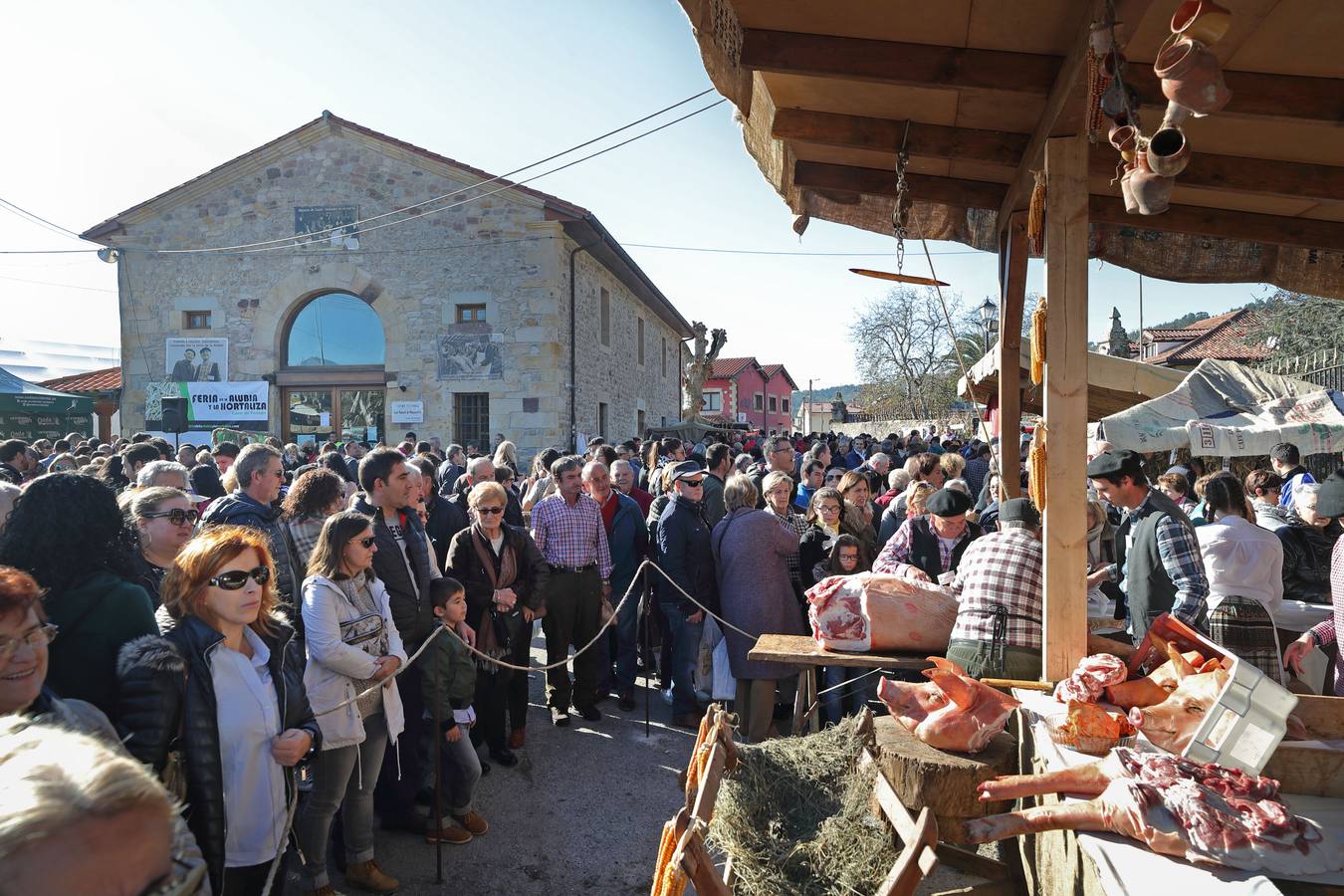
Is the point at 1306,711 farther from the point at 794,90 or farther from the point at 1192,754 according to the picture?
the point at 794,90

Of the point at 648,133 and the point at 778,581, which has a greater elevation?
the point at 648,133

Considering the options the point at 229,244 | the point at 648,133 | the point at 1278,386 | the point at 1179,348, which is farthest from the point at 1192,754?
the point at 1179,348

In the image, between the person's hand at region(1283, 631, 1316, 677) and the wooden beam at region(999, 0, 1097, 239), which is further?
the person's hand at region(1283, 631, 1316, 677)

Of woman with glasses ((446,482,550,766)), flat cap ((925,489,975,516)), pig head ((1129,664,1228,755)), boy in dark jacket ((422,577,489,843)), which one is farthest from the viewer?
woman with glasses ((446,482,550,766))

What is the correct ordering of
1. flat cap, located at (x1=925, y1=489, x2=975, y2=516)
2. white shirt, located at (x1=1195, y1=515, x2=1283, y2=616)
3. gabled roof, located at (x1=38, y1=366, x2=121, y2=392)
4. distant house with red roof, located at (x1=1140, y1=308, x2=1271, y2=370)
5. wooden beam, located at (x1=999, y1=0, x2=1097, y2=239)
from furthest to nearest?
1. distant house with red roof, located at (x1=1140, y1=308, x2=1271, y2=370)
2. gabled roof, located at (x1=38, y1=366, x2=121, y2=392)
3. flat cap, located at (x1=925, y1=489, x2=975, y2=516)
4. white shirt, located at (x1=1195, y1=515, x2=1283, y2=616)
5. wooden beam, located at (x1=999, y1=0, x2=1097, y2=239)

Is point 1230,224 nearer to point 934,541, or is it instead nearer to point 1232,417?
point 934,541

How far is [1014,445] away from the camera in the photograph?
5.24 meters

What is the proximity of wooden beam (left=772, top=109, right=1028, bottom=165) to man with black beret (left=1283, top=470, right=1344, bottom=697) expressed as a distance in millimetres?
2593

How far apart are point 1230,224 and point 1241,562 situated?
1.97m

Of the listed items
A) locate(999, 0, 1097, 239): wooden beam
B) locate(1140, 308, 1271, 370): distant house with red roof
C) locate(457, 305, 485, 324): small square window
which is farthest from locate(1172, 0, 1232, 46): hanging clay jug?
locate(1140, 308, 1271, 370): distant house with red roof

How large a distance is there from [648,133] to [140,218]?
49.4ft

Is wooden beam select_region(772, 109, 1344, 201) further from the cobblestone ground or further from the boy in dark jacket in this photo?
the cobblestone ground

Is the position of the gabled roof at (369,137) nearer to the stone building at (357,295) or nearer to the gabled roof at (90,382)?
the stone building at (357,295)

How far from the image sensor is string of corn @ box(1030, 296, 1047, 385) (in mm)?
3408
